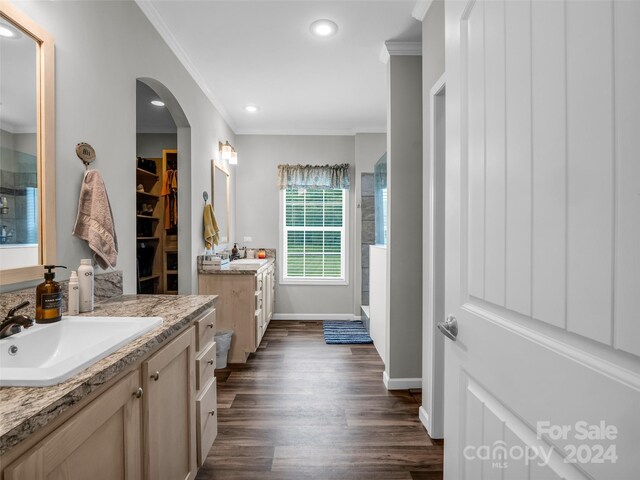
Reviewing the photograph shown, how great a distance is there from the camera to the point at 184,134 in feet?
9.74

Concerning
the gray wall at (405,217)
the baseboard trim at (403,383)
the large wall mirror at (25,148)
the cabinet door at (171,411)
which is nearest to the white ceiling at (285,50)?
the gray wall at (405,217)

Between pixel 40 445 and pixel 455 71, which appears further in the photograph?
pixel 455 71

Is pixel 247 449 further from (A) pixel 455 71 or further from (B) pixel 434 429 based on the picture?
(A) pixel 455 71

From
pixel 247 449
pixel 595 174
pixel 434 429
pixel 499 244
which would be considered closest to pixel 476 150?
pixel 499 244

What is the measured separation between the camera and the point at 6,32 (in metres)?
1.18

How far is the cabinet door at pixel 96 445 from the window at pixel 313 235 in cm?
388

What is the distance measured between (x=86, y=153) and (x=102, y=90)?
0.39m

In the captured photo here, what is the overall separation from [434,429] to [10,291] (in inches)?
86.4

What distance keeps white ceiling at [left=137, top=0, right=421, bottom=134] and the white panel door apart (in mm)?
1633

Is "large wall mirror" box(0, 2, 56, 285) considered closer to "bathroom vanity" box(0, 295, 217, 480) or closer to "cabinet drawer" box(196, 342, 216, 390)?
"bathroom vanity" box(0, 295, 217, 480)

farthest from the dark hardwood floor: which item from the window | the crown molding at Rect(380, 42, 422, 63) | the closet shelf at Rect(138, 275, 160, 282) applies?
the crown molding at Rect(380, 42, 422, 63)

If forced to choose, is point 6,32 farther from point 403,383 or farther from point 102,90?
point 403,383

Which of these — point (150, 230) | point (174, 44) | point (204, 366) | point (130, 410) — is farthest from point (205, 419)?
point (150, 230)

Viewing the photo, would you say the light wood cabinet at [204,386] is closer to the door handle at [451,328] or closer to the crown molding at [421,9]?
the door handle at [451,328]
